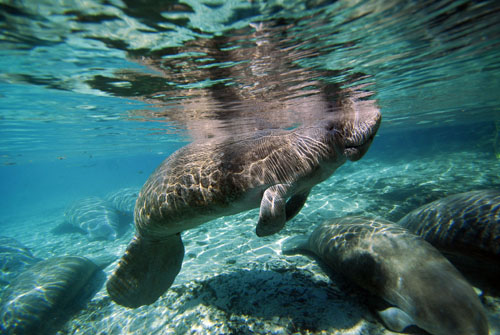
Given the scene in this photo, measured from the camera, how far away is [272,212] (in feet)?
9.00

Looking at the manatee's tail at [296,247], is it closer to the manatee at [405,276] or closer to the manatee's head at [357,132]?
the manatee at [405,276]

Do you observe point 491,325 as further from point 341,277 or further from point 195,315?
point 195,315

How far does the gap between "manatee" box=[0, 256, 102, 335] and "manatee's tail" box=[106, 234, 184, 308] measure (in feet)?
10.1

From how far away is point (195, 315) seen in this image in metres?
4.21

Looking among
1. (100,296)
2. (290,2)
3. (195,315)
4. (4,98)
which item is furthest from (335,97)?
(4,98)

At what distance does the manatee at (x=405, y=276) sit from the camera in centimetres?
263

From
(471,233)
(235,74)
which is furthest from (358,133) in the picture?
(235,74)

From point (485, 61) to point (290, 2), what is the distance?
11.5 meters

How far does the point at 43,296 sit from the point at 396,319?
8.66m

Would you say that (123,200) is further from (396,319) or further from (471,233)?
(471,233)

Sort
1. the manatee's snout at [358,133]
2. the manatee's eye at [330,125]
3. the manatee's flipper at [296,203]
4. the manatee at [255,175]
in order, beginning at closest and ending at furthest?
1. the manatee at [255,175]
2. the manatee's snout at [358,133]
3. the manatee's eye at [330,125]
4. the manatee's flipper at [296,203]

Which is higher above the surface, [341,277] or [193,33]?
[193,33]

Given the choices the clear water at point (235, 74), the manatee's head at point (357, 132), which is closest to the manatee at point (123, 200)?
the clear water at point (235, 74)

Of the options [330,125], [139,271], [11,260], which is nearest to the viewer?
[330,125]
